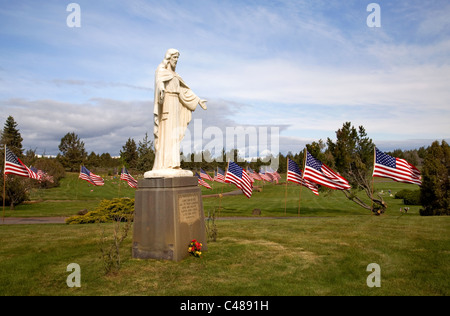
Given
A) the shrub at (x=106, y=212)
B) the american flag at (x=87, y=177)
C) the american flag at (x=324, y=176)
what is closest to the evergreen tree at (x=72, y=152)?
the american flag at (x=87, y=177)

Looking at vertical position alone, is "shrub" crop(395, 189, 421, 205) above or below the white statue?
below

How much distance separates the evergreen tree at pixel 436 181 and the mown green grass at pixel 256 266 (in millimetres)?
12675

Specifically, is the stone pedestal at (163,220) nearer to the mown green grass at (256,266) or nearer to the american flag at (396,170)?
the mown green grass at (256,266)

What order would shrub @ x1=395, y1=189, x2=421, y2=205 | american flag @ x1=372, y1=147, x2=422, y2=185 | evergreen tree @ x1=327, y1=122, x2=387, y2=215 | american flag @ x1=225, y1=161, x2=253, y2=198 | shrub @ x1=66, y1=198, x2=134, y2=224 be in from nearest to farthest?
american flag @ x1=372, y1=147, x2=422, y2=185, shrub @ x1=66, y1=198, x2=134, y2=224, american flag @ x1=225, y1=161, x2=253, y2=198, evergreen tree @ x1=327, y1=122, x2=387, y2=215, shrub @ x1=395, y1=189, x2=421, y2=205

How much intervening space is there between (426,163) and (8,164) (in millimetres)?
27060

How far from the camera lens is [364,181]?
83.6 feet

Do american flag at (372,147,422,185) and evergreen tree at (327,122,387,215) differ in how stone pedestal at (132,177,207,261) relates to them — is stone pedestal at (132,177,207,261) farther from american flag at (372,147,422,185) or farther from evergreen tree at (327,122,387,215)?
evergreen tree at (327,122,387,215)

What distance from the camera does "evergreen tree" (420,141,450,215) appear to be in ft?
73.0

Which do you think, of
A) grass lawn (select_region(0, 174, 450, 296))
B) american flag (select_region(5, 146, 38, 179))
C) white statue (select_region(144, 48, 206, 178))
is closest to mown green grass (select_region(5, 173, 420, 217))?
american flag (select_region(5, 146, 38, 179))

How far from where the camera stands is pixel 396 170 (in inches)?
620

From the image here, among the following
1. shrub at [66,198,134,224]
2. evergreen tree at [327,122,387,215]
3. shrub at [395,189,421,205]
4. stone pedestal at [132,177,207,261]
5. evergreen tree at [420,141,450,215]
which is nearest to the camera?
stone pedestal at [132,177,207,261]

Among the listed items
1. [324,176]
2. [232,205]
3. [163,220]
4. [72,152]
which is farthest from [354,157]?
[72,152]

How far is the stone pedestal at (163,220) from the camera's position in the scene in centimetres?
808

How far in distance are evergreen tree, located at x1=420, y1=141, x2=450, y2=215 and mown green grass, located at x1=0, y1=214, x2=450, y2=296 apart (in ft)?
41.6
